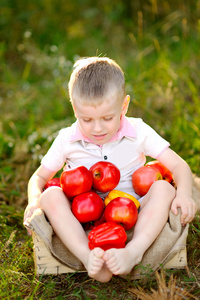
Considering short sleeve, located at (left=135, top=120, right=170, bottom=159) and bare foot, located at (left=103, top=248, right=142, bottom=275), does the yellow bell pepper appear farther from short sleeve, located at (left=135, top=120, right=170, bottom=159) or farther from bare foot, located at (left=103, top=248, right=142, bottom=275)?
bare foot, located at (left=103, top=248, right=142, bottom=275)

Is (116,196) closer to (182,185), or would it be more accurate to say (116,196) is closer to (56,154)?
(182,185)

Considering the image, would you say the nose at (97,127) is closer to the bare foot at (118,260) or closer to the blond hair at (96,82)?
the blond hair at (96,82)

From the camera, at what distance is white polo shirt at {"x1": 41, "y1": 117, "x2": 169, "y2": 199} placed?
275cm

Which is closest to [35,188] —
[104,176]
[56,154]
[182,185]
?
[56,154]

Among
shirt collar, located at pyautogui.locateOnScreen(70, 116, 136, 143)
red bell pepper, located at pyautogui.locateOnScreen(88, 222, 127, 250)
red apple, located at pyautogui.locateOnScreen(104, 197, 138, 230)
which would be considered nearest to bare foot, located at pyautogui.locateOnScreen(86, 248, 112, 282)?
red bell pepper, located at pyautogui.locateOnScreen(88, 222, 127, 250)

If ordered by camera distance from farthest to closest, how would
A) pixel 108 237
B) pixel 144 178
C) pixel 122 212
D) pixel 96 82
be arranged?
pixel 144 178, pixel 96 82, pixel 122 212, pixel 108 237

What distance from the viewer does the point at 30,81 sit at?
19.0ft

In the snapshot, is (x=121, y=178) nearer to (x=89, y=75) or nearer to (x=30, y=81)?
(x=89, y=75)

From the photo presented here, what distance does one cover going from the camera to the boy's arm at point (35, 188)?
101 inches

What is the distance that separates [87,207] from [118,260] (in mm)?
456

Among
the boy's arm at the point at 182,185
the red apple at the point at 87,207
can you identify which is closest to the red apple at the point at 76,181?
the red apple at the point at 87,207

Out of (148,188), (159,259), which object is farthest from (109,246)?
(148,188)

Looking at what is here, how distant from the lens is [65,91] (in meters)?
4.24

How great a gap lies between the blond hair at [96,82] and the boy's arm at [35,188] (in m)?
0.63
